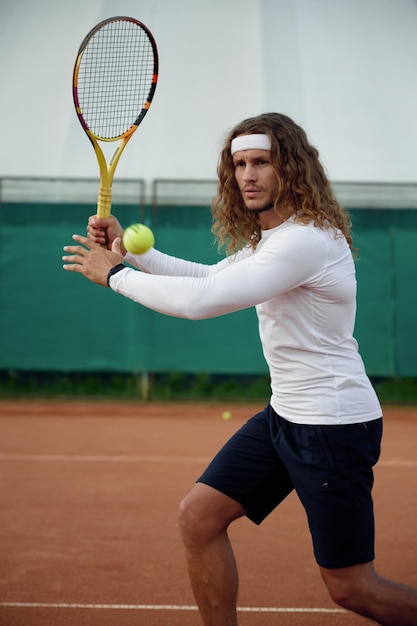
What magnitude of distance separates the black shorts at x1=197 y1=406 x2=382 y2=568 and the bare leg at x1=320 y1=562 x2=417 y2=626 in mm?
40

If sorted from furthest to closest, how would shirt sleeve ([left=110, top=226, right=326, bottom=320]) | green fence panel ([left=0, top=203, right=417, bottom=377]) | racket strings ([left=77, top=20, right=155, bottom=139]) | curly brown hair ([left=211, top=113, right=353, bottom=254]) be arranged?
green fence panel ([left=0, top=203, right=417, bottom=377]) → racket strings ([left=77, top=20, right=155, bottom=139]) → curly brown hair ([left=211, top=113, right=353, bottom=254]) → shirt sleeve ([left=110, top=226, right=326, bottom=320])

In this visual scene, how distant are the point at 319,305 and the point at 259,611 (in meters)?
1.61

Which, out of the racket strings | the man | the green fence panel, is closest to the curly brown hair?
the man

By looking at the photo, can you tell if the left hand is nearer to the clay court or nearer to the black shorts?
the black shorts

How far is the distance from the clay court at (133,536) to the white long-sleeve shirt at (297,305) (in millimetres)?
1251

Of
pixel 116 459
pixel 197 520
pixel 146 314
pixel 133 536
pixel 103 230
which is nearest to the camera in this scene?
pixel 197 520

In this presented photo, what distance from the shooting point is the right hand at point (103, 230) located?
10.5 feet

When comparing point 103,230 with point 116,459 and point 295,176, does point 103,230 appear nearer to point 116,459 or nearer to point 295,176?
point 295,176

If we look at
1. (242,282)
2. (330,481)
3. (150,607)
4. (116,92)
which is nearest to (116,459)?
(116,92)

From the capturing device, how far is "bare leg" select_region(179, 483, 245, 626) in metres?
2.99

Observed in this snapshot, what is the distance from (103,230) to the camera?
3.24 meters

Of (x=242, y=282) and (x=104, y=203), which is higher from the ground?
(x=104, y=203)

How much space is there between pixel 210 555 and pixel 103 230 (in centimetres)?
119

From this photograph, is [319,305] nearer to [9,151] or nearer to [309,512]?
[309,512]
